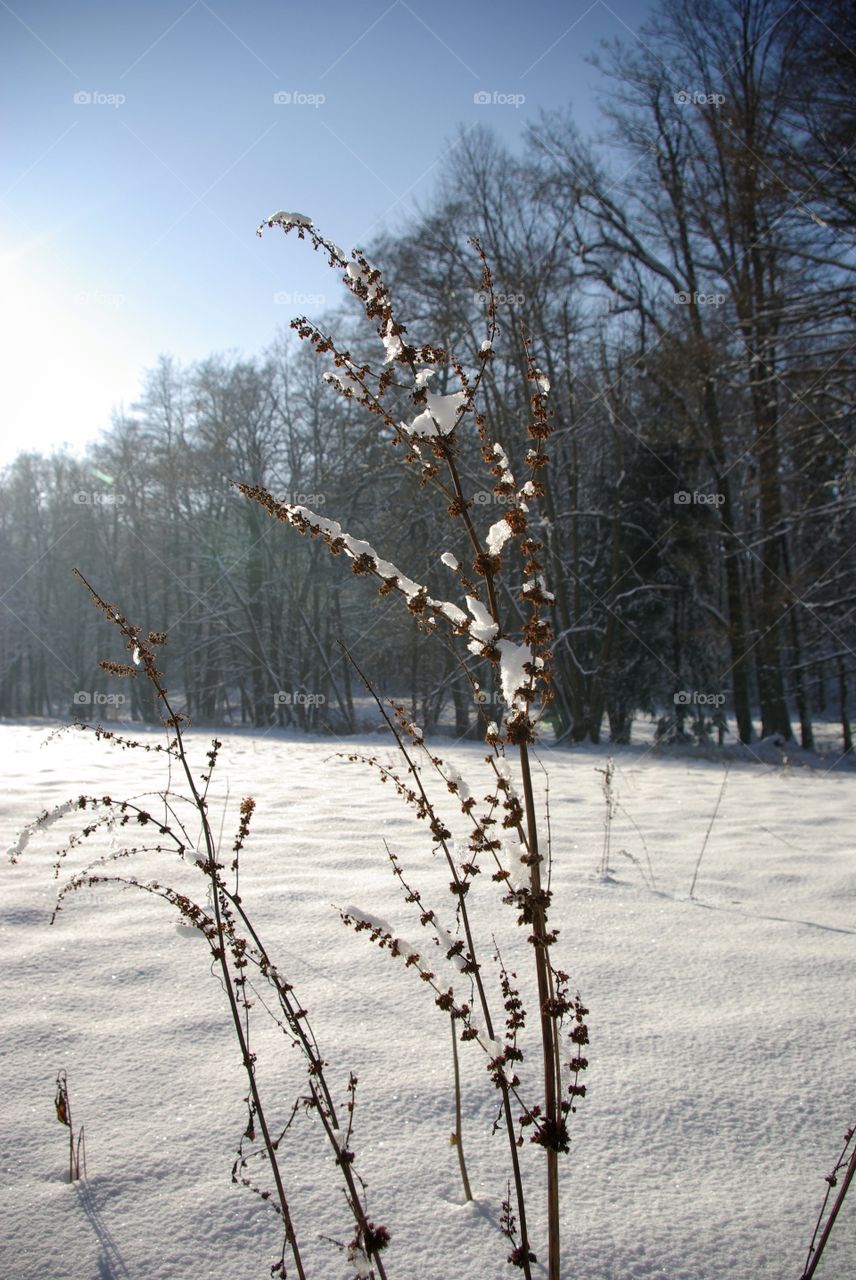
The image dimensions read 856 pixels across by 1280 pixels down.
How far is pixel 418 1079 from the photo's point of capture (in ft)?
6.62

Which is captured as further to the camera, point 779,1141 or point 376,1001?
point 376,1001

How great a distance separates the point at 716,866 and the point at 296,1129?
294 cm

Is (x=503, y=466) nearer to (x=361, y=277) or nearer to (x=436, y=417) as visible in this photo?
(x=436, y=417)

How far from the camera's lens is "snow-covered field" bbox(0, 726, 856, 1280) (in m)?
1.50

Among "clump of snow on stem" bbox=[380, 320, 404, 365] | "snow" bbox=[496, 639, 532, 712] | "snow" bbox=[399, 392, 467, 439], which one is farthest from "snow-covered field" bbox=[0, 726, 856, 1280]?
"clump of snow on stem" bbox=[380, 320, 404, 365]

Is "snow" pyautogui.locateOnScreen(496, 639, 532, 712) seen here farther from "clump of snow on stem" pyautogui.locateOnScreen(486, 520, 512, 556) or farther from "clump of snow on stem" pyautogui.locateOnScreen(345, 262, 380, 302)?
"clump of snow on stem" pyautogui.locateOnScreen(345, 262, 380, 302)

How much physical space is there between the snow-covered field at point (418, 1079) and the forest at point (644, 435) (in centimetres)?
386

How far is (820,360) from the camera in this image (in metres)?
10.2

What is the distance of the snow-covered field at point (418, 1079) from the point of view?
150 cm

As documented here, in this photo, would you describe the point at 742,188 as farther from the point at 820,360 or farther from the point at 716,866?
the point at 716,866

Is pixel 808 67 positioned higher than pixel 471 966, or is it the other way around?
pixel 808 67

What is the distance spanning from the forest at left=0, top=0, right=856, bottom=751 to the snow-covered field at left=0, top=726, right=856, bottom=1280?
3.86 metres

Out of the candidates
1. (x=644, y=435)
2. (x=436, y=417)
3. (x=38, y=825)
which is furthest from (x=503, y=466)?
(x=644, y=435)

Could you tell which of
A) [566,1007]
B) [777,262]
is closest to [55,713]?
[777,262]
